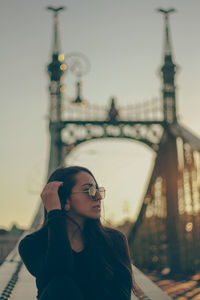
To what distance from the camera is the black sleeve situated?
2785 mm

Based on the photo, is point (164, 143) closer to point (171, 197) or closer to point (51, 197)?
point (171, 197)

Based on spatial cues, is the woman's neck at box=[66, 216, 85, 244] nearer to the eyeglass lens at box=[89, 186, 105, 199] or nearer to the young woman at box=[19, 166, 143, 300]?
the young woman at box=[19, 166, 143, 300]

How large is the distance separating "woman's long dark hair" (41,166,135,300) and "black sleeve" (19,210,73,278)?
0.32 ft

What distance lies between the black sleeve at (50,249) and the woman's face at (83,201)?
0.09 m

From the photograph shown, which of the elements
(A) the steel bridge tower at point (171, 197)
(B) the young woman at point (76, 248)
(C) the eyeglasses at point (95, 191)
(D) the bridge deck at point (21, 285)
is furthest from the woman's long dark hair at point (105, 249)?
(A) the steel bridge tower at point (171, 197)

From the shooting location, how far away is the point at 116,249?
118 inches

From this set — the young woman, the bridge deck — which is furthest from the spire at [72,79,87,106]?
the young woman

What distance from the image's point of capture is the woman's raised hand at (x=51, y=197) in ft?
9.68

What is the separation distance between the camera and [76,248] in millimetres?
2965

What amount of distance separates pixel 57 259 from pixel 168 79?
1345cm

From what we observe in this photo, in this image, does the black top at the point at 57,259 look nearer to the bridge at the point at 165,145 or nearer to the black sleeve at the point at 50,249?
the black sleeve at the point at 50,249

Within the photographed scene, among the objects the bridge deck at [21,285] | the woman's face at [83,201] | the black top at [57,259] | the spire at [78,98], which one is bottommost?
the bridge deck at [21,285]

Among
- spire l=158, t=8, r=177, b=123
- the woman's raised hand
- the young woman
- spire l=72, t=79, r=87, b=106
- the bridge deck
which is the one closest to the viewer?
the young woman

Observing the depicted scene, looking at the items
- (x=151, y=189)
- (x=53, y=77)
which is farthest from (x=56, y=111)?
(x=151, y=189)
